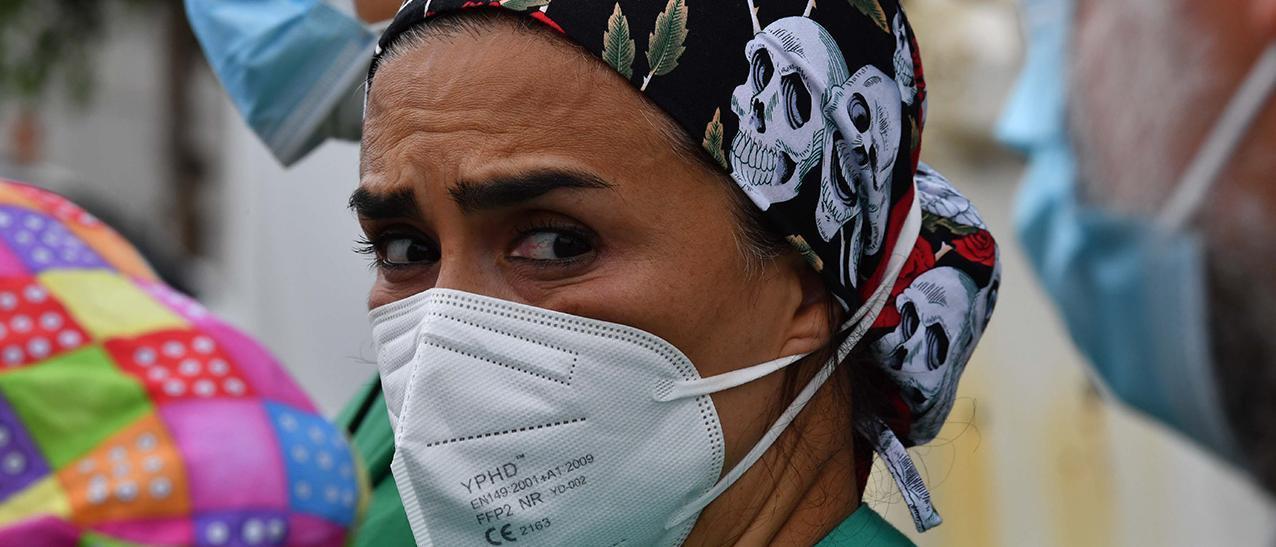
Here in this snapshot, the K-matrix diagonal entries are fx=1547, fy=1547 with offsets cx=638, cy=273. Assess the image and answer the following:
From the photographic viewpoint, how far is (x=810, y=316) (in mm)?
2229

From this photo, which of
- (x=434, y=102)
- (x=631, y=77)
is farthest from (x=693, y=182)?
(x=434, y=102)

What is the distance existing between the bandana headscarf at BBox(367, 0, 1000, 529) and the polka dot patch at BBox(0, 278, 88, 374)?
0.62 meters

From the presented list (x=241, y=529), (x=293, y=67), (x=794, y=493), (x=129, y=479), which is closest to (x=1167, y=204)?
(x=794, y=493)

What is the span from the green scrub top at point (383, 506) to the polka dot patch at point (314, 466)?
0.45 m

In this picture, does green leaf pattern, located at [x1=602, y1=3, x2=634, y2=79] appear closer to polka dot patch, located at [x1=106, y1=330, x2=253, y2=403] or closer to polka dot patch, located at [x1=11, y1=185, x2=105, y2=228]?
polka dot patch, located at [x1=106, y1=330, x2=253, y2=403]

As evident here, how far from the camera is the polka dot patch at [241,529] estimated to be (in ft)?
6.18

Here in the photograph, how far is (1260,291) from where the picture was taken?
6.35 ft

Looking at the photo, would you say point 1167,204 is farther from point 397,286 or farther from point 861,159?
point 397,286

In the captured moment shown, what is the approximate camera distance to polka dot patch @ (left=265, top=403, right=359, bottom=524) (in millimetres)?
1957

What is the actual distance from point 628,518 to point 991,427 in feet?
15.9

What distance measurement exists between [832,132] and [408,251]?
66cm

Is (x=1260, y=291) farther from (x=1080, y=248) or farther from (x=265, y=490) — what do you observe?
(x=265, y=490)

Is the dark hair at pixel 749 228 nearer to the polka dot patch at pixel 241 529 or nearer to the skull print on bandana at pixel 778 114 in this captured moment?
the skull print on bandana at pixel 778 114

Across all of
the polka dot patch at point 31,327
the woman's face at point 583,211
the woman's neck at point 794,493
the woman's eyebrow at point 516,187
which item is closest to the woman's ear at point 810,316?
the woman's face at point 583,211
